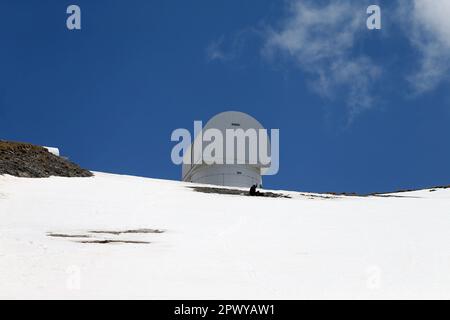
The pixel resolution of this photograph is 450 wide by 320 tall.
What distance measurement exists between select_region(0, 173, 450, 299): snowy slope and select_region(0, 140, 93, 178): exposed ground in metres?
5.52

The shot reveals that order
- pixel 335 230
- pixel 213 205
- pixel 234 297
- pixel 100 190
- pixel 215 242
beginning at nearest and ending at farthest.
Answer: pixel 234 297, pixel 215 242, pixel 335 230, pixel 213 205, pixel 100 190

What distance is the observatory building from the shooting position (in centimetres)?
3266

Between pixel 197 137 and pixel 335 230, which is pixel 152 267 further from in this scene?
pixel 197 137

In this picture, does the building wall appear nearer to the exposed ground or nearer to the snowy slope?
the exposed ground

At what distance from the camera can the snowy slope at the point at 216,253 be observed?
6.11 metres

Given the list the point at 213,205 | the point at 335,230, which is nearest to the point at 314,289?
the point at 335,230

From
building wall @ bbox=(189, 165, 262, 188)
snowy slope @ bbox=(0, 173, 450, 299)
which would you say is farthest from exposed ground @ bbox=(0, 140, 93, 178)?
building wall @ bbox=(189, 165, 262, 188)

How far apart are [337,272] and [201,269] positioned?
1.95 meters

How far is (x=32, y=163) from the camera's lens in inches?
878

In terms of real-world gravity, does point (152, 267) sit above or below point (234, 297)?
above

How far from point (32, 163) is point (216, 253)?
648 inches

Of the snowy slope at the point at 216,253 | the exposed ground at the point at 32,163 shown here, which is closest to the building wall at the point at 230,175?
the exposed ground at the point at 32,163

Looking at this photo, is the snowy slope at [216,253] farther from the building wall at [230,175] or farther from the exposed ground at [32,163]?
the building wall at [230,175]

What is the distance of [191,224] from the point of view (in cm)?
1168
